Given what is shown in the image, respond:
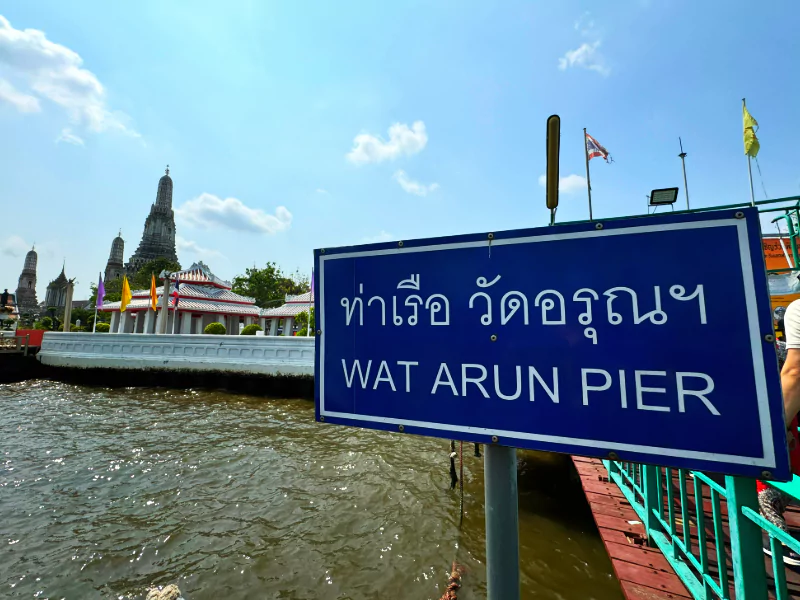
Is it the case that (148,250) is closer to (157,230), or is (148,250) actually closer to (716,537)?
(157,230)

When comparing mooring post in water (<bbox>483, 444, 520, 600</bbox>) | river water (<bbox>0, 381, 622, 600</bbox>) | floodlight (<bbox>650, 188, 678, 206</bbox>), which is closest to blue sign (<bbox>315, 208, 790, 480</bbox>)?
mooring post in water (<bbox>483, 444, 520, 600</bbox>)

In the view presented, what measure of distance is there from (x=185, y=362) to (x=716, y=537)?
17.8m

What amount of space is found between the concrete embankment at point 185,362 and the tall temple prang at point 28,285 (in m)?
68.3

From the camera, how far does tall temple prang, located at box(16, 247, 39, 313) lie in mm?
66312

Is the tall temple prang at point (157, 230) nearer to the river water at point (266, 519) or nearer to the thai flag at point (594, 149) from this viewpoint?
the river water at point (266, 519)

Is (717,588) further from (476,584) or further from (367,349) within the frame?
(367,349)

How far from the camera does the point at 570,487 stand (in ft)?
19.2

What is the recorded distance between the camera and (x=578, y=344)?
1044mm

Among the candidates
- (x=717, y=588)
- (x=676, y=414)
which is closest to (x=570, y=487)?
(x=717, y=588)

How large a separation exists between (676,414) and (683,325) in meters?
→ 0.24

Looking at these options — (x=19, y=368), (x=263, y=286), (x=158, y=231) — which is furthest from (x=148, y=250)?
(x=19, y=368)

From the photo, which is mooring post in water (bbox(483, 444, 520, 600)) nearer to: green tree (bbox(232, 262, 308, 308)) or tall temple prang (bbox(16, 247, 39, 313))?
green tree (bbox(232, 262, 308, 308))

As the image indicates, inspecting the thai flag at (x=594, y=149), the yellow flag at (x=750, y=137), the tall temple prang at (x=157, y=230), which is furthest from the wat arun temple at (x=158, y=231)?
the yellow flag at (x=750, y=137)

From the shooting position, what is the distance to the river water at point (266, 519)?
12.8ft
